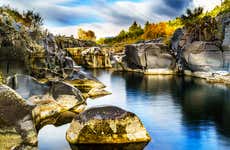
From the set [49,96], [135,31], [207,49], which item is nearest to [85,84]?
[49,96]

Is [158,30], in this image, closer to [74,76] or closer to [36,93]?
[74,76]

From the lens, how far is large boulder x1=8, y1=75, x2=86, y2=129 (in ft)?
77.9

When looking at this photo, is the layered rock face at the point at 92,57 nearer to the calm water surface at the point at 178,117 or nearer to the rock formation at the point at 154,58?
the rock formation at the point at 154,58

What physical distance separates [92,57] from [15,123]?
7401 centimetres

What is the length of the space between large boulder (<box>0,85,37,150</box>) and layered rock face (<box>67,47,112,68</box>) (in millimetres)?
71551

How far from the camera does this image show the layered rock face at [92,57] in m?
87.6

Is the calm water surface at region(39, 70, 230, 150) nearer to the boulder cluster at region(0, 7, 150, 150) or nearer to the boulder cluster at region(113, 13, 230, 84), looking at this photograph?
the boulder cluster at region(0, 7, 150, 150)

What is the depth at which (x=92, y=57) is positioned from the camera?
291 ft

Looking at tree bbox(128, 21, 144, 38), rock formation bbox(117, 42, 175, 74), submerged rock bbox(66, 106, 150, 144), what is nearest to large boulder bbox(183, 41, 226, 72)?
rock formation bbox(117, 42, 175, 74)

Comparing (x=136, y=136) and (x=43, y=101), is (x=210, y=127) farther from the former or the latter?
(x=43, y=101)

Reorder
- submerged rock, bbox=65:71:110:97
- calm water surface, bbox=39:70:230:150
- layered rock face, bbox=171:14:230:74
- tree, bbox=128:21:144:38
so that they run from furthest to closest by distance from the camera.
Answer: tree, bbox=128:21:144:38
layered rock face, bbox=171:14:230:74
submerged rock, bbox=65:71:110:97
calm water surface, bbox=39:70:230:150

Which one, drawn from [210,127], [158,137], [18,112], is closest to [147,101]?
[210,127]

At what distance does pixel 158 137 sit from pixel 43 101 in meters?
8.81

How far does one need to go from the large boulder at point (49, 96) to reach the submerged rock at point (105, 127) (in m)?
5.45
